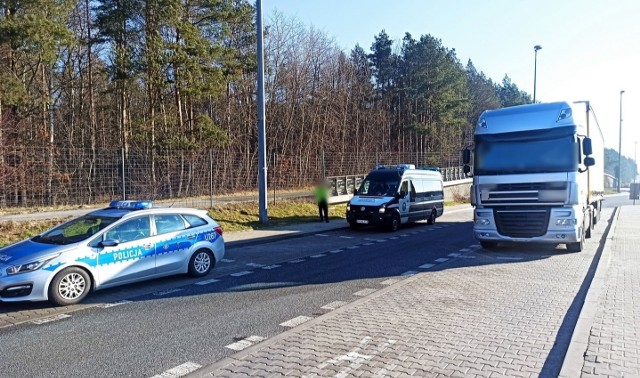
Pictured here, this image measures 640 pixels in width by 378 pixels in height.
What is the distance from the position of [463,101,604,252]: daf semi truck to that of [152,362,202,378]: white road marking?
377 inches

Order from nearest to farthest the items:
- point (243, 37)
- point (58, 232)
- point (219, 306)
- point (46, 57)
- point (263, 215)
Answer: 1. point (219, 306)
2. point (58, 232)
3. point (263, 215)
4. point (46, 57)
5. point (243, 37)

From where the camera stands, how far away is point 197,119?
88.3ft

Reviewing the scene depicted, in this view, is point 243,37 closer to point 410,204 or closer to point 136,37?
point 136,37

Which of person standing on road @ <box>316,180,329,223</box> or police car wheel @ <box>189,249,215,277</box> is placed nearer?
police car wheel @ <box>189,249,215,277</box>

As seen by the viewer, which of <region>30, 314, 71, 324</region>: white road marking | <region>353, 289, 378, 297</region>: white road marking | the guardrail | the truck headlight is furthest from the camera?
the guardrail

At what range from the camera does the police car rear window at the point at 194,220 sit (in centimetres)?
949

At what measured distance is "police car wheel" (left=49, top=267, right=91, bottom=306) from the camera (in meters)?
7.12

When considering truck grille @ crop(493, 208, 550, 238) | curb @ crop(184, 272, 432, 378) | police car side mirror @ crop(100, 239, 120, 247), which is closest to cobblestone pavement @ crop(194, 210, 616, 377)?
curb @ crop(184, 272, 432, 378)

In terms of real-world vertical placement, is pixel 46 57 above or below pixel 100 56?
below

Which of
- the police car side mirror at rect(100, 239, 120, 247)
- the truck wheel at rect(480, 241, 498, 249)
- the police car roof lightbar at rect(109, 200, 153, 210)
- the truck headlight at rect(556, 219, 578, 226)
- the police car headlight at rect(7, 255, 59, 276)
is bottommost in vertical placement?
the truck wheel at rect(480, 241, 498, 249)

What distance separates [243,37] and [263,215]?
19.3 metres

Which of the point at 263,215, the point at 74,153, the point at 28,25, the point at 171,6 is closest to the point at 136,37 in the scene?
the point at 171,6

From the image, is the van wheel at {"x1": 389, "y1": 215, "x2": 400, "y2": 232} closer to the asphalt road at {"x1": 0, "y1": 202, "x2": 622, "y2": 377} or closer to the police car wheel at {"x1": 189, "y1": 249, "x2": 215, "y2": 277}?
the asphalt road at {"x1": 0, "y1": 202, "x2": 622, "y2": 377}

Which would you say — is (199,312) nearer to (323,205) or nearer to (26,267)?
(26,267)
